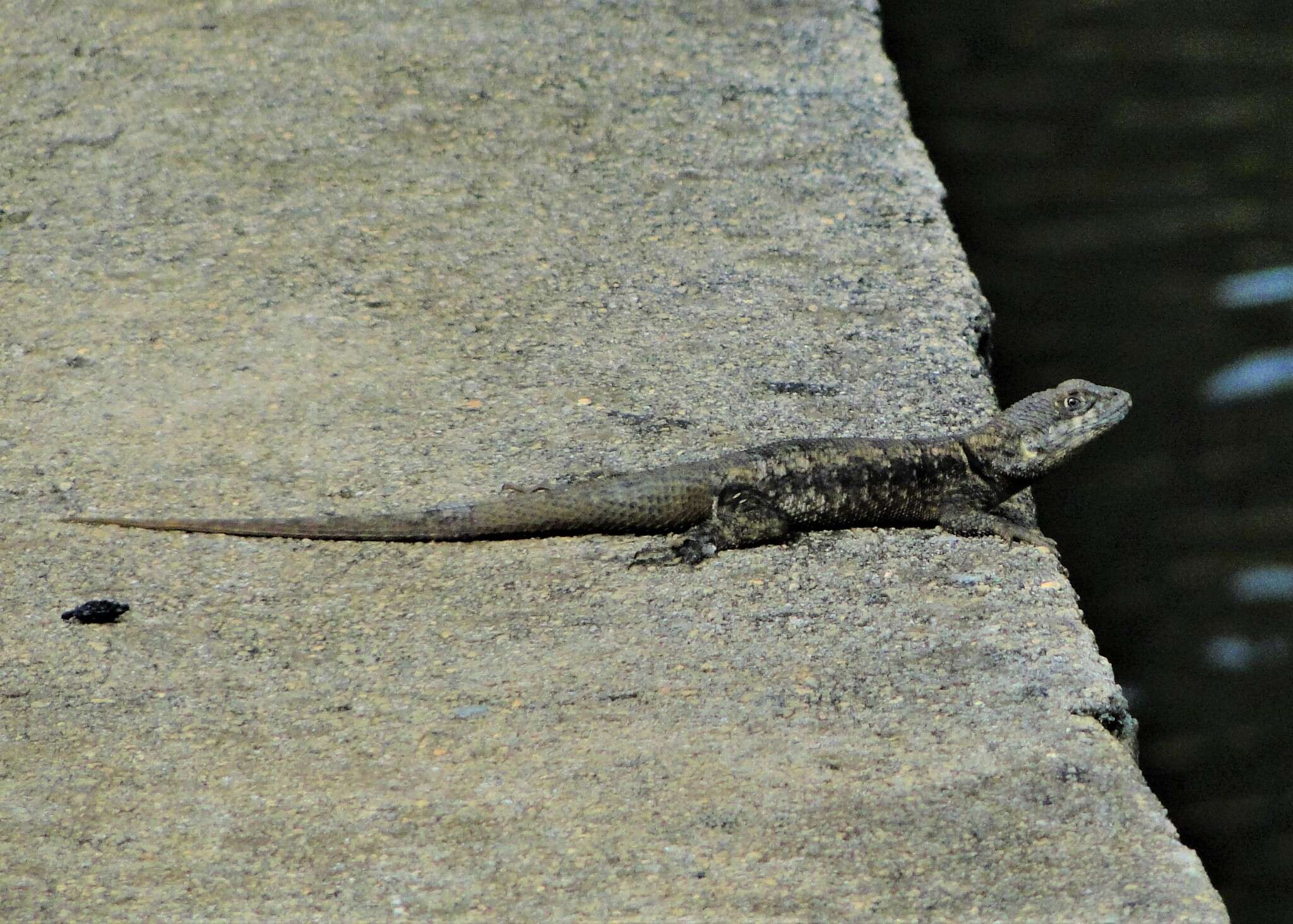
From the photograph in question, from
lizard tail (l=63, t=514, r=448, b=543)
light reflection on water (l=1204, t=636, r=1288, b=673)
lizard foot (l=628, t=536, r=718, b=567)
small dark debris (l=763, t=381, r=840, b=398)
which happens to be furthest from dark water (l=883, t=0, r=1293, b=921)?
lizard tail (l=63, t=514, r=448, b=543)

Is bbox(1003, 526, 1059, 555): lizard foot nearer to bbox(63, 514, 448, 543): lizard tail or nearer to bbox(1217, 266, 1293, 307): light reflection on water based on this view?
bbox(63, 514, 448, 543): lizard tail

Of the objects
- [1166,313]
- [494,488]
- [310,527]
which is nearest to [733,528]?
[494,488]

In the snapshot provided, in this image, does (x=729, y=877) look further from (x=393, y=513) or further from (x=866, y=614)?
(x=393, y=513)

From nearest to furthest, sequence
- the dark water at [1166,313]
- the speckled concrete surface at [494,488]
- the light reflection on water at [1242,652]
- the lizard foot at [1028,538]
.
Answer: the speckled concrete surface at [494,488] < the lizard foot at [1028,538] < the dark water at [1166,313] < the light reflection on water at [1242,652]

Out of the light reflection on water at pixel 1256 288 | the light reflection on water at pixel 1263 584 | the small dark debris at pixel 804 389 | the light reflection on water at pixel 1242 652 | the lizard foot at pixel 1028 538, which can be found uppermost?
the small dark debris at pixel 804 389

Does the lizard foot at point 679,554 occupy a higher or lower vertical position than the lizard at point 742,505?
lower

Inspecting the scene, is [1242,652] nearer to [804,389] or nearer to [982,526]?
[982,526]

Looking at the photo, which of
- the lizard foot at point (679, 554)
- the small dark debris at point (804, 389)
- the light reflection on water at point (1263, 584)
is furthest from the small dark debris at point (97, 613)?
the light reflection on water at point (1263, 584)

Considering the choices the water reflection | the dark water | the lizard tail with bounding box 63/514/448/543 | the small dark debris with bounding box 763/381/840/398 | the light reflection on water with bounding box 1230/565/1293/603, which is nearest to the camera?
the lizard tail with bounding box 63/514/448/543

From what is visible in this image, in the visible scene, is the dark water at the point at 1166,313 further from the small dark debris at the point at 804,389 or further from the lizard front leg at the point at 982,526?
the small dark debris at the point at 804,389
